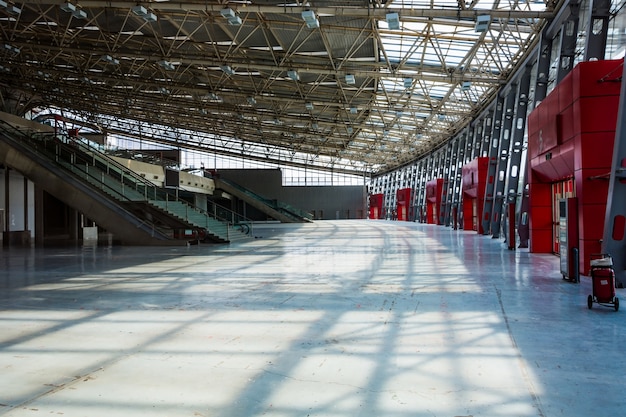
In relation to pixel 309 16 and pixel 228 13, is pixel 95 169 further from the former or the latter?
pixel 309 16

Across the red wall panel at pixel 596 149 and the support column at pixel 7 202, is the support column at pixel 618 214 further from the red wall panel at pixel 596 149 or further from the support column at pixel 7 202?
the support column at pixel 7 202

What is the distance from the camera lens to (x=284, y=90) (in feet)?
120

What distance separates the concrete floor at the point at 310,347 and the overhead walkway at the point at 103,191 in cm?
1193

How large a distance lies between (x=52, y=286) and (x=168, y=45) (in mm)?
19656

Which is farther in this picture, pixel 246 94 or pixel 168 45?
pixel 246 94

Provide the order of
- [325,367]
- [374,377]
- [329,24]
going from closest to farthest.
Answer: [374,377], [325,367], [329,24]

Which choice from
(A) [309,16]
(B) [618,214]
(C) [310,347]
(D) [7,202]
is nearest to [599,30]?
(B) [618,214]

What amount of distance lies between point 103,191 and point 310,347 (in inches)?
858

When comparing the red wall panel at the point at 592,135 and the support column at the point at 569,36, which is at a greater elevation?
the support column at the point at 569,36

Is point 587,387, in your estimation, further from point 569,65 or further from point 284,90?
point 284,90

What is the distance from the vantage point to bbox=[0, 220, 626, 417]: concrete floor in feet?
14.6

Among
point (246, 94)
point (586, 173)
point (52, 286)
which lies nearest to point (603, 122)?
point (586, 173)

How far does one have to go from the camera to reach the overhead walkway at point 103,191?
24938 millimetres

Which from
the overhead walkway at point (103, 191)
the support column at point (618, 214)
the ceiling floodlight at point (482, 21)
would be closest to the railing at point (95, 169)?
the overhead walkway at point (103, 191)
